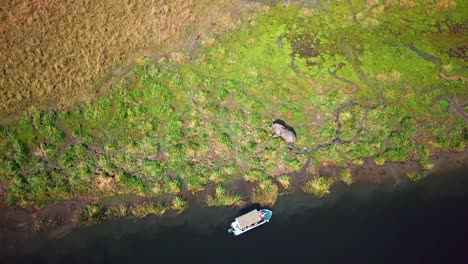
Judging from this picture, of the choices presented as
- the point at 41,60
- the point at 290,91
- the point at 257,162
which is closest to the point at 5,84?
the point at 41,60

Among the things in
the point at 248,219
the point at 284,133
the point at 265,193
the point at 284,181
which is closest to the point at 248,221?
the point at 248,219

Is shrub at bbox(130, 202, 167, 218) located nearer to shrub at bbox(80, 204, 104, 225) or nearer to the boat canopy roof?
shrub at bbox(80, 204, 104, 225)

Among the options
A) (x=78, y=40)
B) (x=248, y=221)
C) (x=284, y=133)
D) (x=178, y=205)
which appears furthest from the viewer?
(x=78, y=40)

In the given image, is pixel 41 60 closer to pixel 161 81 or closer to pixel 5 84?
pixel 5 84

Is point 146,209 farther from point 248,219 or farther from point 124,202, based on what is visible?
point 248,219

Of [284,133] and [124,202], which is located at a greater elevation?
[284,133]

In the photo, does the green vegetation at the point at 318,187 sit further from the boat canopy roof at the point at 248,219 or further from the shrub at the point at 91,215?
the shrub at the point at 91,215

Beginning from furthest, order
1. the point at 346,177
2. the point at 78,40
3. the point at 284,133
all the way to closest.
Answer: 1. the point at 78,40
2. the point at 284,133
3. the point at 346,177

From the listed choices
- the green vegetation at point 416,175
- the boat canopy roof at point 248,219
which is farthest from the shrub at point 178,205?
the green vegetation at point 416,175
